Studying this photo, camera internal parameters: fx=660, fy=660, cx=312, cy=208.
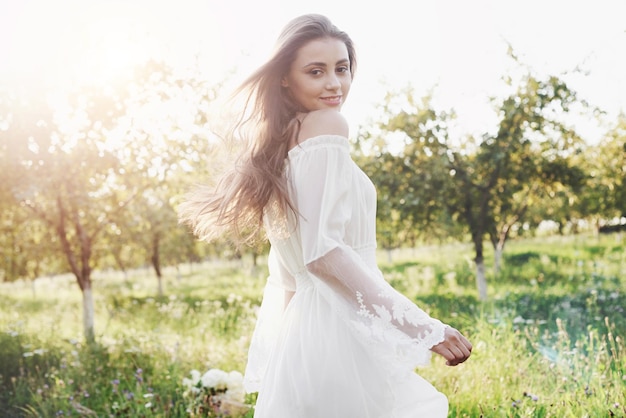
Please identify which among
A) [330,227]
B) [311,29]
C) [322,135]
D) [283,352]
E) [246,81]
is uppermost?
[311,29]

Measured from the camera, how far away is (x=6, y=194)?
26.0 ft

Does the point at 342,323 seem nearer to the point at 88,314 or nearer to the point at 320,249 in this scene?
the point at 320,249

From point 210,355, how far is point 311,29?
4256 millimetres

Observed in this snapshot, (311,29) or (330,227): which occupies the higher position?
(311,29)

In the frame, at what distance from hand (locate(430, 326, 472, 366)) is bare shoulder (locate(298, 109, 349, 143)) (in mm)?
677

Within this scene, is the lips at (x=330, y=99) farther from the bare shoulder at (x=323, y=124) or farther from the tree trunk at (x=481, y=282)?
the tree trunk at (x=481, y=282)

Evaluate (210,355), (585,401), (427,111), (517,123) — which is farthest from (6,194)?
(517,123)

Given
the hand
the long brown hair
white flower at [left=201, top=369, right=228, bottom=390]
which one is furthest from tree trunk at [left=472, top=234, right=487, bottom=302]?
the hand

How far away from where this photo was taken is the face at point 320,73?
2146 mm

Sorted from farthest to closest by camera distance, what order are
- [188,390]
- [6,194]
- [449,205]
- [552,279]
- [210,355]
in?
1. [552,279]
2. [449,205]
3. [6,194]
4. [210,355]
5. [188,390]

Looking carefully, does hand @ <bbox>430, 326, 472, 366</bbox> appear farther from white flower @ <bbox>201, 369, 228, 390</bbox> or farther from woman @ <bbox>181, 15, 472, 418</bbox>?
white flower @ <bbox>201, 369, 228, 390</bbox>

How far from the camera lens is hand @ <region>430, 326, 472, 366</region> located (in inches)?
67.7

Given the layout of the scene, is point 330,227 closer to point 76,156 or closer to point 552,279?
point 76,156

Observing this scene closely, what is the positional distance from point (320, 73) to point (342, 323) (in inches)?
32.1
